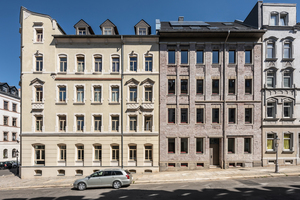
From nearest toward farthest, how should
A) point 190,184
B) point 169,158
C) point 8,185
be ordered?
point 190,184
point 8,185
point 169,158

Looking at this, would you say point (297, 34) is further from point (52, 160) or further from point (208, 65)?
point (52, 160)

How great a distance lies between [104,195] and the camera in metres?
13.3

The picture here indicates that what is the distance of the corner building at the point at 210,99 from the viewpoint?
67.3 ft

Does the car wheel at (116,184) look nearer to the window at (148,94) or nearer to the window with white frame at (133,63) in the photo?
the window at (148,94)

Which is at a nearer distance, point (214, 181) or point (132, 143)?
point (214, 181)

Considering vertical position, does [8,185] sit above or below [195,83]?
below

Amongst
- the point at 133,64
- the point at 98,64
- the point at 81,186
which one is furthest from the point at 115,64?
the point at 81,186

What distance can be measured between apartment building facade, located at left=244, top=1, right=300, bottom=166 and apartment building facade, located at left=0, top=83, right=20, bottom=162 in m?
47.3

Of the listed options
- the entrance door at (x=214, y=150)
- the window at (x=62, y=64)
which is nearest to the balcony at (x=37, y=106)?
the window at (x=62, y=64)

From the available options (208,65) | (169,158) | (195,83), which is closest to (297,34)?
(208,65)

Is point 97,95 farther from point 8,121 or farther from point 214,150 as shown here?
point 8,121

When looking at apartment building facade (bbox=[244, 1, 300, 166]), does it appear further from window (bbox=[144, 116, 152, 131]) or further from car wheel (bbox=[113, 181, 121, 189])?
car wheel (bbox=[113, 181, 121, 189])

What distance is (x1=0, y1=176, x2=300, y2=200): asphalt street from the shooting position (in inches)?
485

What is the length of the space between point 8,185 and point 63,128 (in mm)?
7378
